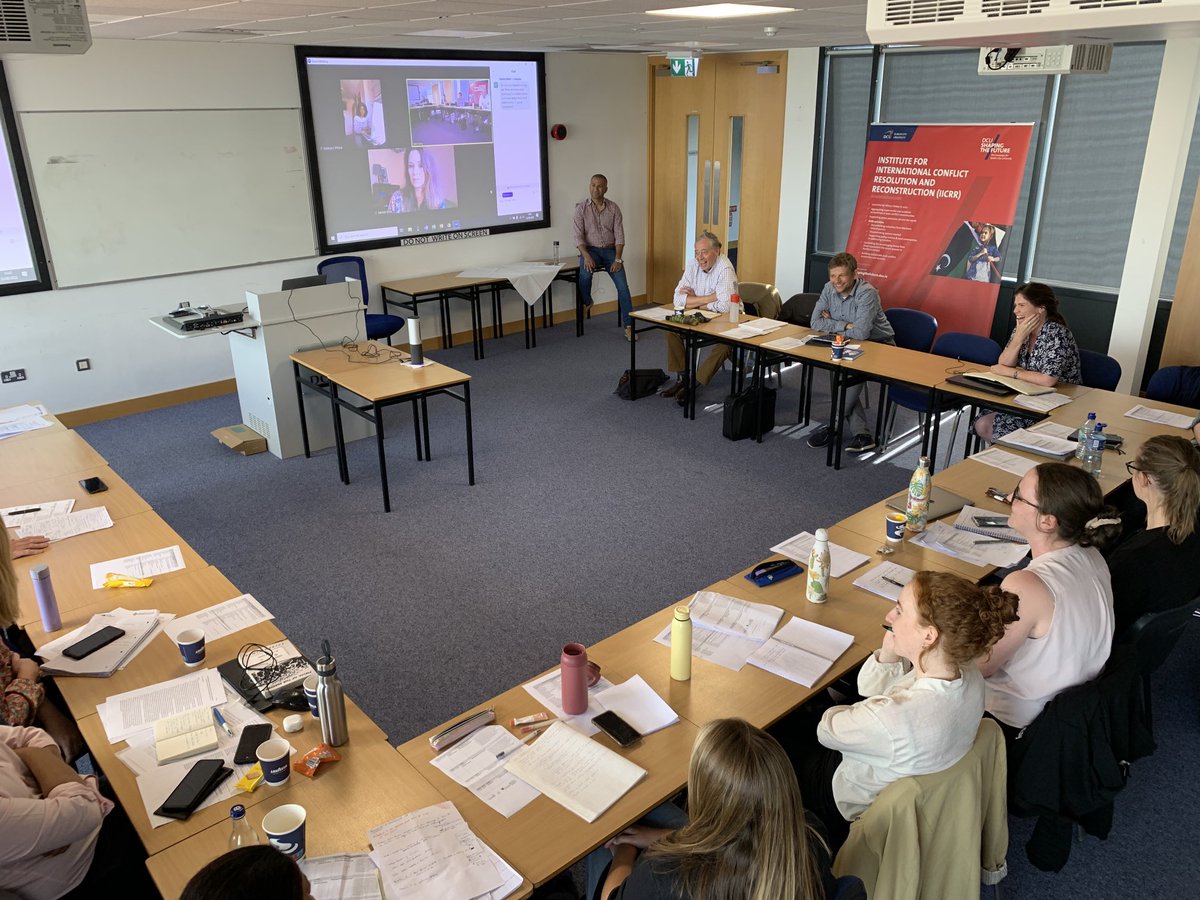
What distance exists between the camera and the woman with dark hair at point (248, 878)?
138 centimetres

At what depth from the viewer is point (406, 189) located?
26.4 feet

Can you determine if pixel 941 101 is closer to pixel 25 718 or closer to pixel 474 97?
pixel 474 97

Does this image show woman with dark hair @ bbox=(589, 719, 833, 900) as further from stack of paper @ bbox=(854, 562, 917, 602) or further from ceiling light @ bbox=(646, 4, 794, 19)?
ceiling light @ bbox=(646, 4, 794, 19)

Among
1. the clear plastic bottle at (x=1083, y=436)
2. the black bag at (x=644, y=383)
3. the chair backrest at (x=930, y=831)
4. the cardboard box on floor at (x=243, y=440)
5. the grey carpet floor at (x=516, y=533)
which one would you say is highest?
the clear plastic bottle at (x=1083, y=436)

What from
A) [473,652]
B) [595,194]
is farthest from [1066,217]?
[473,652]

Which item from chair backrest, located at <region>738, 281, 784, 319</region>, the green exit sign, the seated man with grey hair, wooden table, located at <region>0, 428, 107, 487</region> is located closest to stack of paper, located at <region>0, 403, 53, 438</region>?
wooden table, located at <region>0, 428, 107, 487</region>

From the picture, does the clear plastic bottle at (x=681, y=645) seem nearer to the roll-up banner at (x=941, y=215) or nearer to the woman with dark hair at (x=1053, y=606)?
the woman with dark hair at (x=1053, y=606)

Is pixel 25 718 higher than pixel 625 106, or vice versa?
pixel 625 106

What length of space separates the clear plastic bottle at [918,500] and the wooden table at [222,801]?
212cm

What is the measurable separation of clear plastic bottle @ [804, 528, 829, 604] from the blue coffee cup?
172 cm

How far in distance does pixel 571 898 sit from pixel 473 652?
1921 mm

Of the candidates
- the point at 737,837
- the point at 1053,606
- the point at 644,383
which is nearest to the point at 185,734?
the point at 737,837

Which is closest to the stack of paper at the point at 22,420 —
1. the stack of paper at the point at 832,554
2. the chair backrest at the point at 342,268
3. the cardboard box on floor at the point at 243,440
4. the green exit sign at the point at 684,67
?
the cardboard box on floor at the point at 243,440

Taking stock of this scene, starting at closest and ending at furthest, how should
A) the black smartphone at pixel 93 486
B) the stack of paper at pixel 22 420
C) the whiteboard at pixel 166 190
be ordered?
the black smartphone at pixel 93 486 → the stack of paper at pixel 22 420 → the whiteboard at pixel 166 190
